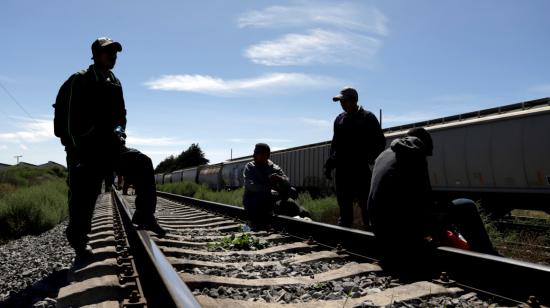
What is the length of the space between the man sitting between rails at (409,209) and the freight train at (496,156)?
743 centimetres

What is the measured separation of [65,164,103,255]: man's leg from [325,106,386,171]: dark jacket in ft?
9.73

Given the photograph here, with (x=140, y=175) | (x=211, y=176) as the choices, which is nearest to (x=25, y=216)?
(x=140, y=175)

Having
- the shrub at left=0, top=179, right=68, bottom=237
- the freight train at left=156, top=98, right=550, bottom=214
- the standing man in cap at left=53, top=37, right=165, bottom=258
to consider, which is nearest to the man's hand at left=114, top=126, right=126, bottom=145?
the standing man in cap at left=53, top=37, right=165, bottom=258

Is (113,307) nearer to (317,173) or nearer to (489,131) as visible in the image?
(489,131)

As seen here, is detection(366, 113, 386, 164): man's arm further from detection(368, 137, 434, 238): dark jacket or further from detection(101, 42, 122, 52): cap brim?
detection(101, 42, 122, 52): cap brim

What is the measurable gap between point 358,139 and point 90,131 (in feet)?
10.5

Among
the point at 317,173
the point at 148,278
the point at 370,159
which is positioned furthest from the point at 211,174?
the point at 148,278

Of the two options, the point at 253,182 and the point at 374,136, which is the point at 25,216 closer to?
the point at 253,182

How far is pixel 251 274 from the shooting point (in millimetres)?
3498

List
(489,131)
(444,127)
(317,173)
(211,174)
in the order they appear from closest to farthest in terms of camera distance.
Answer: (489,131)
(444,127)
(317,173)
(211,174)

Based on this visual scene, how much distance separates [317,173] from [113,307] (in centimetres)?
1804

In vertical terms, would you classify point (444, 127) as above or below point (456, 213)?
above

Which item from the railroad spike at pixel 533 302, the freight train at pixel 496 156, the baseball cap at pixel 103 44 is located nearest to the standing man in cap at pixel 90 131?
the baseball cap at pixel 103 44

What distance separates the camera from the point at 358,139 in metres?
5.79
